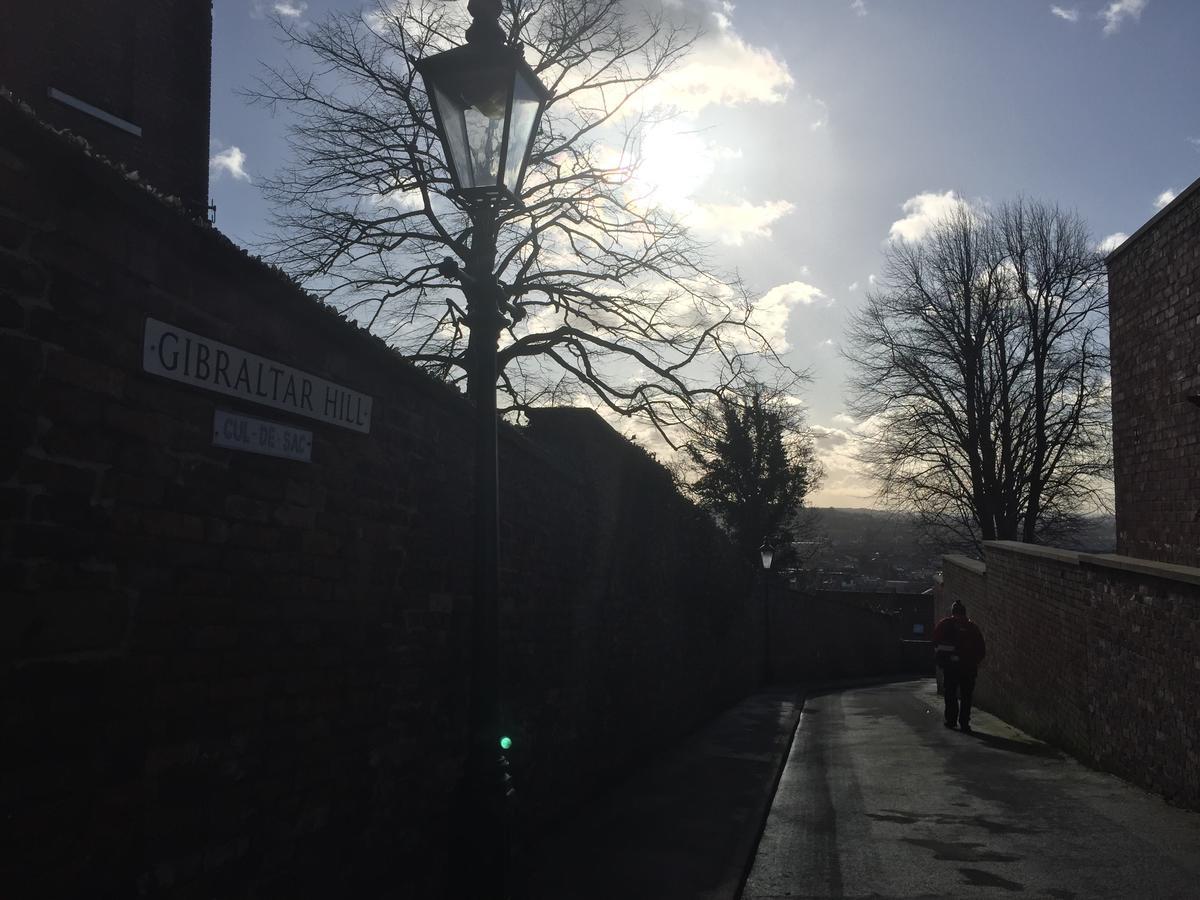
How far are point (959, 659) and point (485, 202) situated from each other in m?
11.5

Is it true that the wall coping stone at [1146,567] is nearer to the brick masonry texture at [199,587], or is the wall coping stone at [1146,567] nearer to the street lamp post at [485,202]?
the brick masonry texture at [199,587]

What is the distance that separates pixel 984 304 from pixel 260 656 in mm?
29946

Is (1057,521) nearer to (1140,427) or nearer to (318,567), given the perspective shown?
(1140,427)

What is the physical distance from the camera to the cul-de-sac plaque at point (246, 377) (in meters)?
3.28

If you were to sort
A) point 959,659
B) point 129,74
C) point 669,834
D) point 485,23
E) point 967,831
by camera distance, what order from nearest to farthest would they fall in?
1. point 485,23
2. point 669,834
3. point 967,831
4. point 129,74
5. point 959,659

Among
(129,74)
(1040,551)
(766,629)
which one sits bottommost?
A: (766,629)

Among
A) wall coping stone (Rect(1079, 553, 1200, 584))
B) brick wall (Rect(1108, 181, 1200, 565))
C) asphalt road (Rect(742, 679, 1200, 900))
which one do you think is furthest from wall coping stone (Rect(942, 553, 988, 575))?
wall coping stone (Rect(1079, 553, 1200, 584))

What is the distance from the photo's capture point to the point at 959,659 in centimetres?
1407

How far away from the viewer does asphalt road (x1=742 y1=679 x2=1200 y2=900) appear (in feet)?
19.5

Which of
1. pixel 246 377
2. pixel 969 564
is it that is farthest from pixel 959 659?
pixel 246 377

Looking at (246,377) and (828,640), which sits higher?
(246,377)

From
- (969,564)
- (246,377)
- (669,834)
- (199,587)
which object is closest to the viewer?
(199,587)

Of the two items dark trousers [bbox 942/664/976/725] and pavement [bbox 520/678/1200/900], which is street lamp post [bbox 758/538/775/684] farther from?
pavement [bbox 520/678/1200/900]

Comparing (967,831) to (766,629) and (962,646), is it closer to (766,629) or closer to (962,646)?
(962,646)
